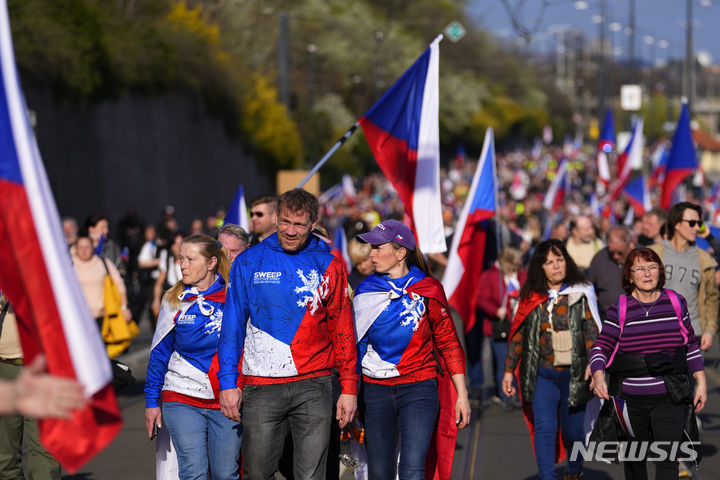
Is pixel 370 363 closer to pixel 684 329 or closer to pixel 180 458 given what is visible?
pixel 180 458

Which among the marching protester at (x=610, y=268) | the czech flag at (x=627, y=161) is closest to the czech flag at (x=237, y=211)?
the marching protester at (x=610, y=268)

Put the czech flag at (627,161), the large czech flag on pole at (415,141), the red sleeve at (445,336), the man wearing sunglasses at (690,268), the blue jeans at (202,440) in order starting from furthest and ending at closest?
the czech flag at (627,161), the large czech flag on pole at (415,141), the man wearing sunglasses at (690,268), the red sleeve at (445,336), the blue jeans at (202,440)

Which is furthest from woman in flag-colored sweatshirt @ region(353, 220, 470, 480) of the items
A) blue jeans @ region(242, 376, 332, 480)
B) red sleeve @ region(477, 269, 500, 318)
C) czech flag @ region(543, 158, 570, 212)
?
czech flag @ region(543, 158, 570, 212)

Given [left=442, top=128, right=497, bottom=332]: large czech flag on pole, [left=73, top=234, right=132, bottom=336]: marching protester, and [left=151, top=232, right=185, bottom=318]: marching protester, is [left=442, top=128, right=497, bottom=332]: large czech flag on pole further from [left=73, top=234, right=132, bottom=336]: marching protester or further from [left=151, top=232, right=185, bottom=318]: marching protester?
[left=151, top=232, right=185, bottom=318]: marching protester

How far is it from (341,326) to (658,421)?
1.91 m

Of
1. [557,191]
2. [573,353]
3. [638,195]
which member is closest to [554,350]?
[573,353]

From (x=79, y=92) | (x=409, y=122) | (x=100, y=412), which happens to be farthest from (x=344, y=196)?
(x=100, y=412)

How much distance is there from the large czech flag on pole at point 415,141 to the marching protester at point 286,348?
3.28 metres

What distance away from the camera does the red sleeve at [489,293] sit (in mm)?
11609

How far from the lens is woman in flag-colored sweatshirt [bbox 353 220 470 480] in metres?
6.21

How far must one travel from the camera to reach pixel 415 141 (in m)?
9.40

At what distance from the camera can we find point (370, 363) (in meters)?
6.31

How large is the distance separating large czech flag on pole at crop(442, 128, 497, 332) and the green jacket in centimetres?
256

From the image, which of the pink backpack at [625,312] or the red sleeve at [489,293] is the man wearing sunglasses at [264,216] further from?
the red sleeve at [489,293]
